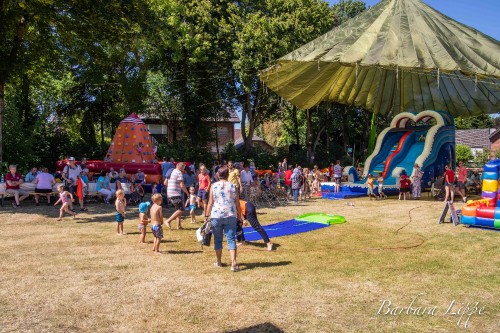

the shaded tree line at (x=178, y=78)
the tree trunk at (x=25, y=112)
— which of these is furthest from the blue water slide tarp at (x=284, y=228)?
the tree trunk at (x=25, y=112)

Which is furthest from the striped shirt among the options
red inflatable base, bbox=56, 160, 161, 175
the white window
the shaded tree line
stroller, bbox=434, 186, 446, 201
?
the white window

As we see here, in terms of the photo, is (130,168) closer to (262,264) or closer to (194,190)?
(194,190)

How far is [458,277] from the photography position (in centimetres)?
672

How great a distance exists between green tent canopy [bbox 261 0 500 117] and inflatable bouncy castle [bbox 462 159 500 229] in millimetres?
4412

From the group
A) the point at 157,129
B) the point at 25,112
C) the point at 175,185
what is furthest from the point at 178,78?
the point at 175,185

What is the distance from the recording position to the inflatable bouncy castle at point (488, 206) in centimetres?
Answer: 1018

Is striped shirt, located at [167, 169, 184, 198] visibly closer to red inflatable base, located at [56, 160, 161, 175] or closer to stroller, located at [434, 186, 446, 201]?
red inflatable base, located at [56, 160, 161, 175]

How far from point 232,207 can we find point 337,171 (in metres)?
14.4

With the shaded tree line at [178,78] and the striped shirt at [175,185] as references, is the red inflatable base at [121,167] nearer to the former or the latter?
the shaded tree line at [178,78]

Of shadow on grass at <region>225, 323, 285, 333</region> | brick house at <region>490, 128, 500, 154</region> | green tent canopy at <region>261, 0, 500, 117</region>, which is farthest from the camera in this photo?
brick house at <region>490, 128, 500, 154</region>

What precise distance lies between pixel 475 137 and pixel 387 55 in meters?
47.5

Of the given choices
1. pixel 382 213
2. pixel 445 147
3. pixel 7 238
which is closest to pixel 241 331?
pixel 7 238

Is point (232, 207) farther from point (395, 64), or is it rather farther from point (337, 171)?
point (337, 171)

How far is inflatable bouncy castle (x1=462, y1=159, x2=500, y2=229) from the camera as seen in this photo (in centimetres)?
1018
